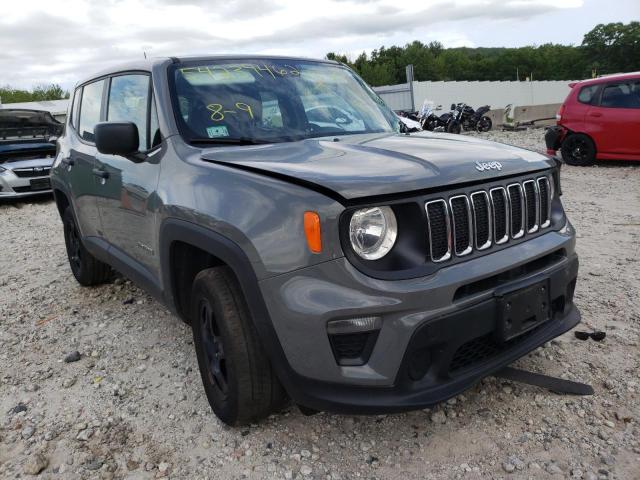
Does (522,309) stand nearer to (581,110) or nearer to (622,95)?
(622,95)

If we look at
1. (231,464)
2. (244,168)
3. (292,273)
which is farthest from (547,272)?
(231,464)

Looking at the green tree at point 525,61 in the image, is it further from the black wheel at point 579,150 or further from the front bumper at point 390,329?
the front bumper at point 390,329

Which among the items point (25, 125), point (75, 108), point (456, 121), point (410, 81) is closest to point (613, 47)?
point (410, 81)

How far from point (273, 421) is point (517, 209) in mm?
1518

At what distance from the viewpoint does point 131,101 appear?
3.44m

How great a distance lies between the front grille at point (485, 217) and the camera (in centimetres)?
215

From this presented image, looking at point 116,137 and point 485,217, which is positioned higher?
point 116,137

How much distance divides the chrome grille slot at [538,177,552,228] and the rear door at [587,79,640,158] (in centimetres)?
762

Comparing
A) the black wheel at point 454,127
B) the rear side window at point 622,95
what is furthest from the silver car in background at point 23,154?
the black wheel at point 454,127

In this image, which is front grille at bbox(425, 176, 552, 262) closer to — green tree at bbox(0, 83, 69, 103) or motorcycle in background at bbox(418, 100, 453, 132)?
Result: motorcycle in background at bbox(418, 100, 453, 132)

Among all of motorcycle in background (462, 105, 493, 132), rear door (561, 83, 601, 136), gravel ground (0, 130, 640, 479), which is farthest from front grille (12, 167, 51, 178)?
motorcycle in background (462, 105, 493, 132)

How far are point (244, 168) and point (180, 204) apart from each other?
45 cm

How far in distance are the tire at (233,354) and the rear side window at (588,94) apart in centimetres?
922

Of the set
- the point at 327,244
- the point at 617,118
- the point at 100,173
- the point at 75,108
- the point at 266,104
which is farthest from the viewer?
the point at 617,118
